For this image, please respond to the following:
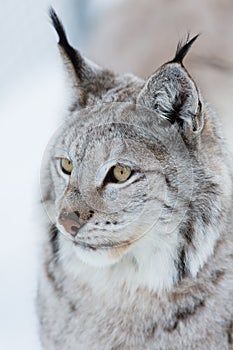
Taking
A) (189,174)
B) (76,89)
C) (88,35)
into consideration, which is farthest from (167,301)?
(88,35)

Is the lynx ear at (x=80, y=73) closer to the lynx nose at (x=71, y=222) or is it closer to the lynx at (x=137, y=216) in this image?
the lynx at (x=137, y=216)

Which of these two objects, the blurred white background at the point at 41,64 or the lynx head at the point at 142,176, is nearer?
the lynx head at the point at 142,176

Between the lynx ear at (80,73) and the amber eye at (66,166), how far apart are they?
0.29ft

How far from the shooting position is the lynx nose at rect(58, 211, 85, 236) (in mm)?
803

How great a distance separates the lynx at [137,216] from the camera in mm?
804

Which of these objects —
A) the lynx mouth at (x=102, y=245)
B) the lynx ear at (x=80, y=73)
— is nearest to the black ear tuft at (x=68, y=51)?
the lynx ear at (x=80, y=73)

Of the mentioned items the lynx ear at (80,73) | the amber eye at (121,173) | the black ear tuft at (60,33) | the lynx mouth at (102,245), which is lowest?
the lynx mouth at (102,245)

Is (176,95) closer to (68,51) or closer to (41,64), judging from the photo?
(68,51)

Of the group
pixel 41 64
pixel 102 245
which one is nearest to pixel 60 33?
pixel 102 245

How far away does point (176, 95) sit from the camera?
798mm

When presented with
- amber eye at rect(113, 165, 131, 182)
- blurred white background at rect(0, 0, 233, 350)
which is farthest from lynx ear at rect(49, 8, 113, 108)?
blurred white background at rect(0, 0, 233, 350)

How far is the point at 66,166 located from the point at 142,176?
0.33 ft

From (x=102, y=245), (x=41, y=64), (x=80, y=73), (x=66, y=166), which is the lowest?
(x=102, y=245)

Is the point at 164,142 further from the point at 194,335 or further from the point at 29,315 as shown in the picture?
the point at 29,315
